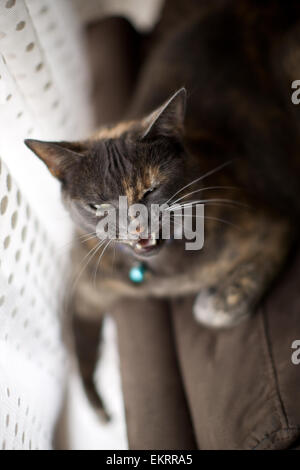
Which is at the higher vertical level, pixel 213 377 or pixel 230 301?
pixel 230 301

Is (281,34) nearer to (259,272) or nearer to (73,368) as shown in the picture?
(259,272)

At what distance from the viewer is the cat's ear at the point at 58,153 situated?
0.78 meters

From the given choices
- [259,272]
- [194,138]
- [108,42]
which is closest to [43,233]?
[194,138]

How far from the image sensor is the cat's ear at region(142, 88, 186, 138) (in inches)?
30.3

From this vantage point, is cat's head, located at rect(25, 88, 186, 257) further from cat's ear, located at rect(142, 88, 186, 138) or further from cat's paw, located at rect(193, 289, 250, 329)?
cat's paw, located at rect(193, 289, 250, 329)

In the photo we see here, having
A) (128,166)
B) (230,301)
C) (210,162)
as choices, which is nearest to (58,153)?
(128,166)

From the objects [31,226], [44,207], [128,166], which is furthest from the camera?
[44,207]

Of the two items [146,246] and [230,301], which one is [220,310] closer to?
[230,301]

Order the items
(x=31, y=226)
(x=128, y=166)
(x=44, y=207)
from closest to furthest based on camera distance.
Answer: (x=128, y=166) < (x=31, y=226) < (x=44, y=207)

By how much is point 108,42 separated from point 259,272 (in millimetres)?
1149

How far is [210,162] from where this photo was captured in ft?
3.40

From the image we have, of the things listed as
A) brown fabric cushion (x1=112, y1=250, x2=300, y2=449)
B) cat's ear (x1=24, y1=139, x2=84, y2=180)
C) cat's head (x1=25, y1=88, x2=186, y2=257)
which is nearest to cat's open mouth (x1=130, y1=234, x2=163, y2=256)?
cat's head (x1=25, y1=88, x2=186, y2=257)

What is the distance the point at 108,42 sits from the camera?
1580 mm

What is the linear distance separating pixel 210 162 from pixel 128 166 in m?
0.32
